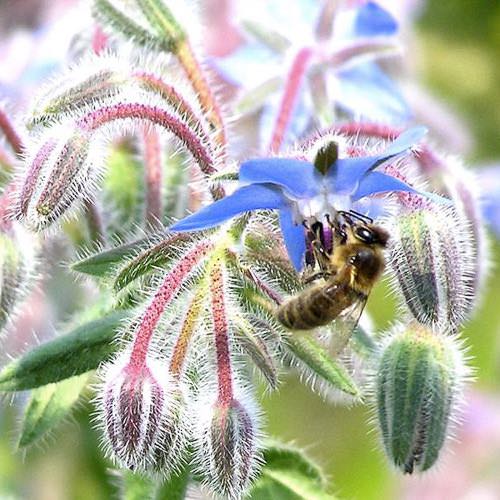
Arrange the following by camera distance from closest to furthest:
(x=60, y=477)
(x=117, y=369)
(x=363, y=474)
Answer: (x=117, y=369) < (x=60, y=477) < (x=363, y=474)

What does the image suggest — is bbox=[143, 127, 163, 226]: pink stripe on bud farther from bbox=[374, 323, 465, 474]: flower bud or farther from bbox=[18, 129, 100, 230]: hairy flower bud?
bbox=[374, 323, 465, 474]: flower bud

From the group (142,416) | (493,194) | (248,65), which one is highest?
(142,416)

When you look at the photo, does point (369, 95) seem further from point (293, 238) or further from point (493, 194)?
point (293, 238)

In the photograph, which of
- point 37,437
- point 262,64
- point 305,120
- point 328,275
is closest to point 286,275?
point 328,275

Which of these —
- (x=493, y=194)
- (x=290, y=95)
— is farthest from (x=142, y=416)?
(x=493, y=194)

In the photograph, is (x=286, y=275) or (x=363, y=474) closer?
(x=286, y=275)

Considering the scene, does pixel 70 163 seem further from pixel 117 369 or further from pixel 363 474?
pixel 363 474

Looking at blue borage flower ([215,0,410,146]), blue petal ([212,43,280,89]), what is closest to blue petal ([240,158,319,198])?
blue borage flower ([215,0,410,146])
